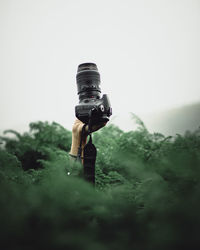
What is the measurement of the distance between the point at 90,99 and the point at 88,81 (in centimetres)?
22

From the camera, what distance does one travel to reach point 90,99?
6.13ft

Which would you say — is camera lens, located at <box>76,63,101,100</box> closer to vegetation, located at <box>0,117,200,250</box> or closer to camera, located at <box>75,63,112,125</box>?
camera, located at <box>75,63,112,125</box>

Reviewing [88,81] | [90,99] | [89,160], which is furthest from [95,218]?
[88,81]

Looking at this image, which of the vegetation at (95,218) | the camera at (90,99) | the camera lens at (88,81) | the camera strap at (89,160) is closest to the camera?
the vegetation at (95,218)

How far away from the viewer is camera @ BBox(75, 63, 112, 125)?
1.69 metres

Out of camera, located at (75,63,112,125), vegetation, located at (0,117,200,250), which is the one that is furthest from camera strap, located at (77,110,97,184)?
vegetation, located at (0,117,200,250)

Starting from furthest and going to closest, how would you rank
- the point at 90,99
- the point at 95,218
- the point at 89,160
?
1. the point at 90,99
2. the point at 89,160
3. the point at 95,218

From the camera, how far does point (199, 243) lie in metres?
0.43

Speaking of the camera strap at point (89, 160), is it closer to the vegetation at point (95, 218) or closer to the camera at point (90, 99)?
the camera at point (90, 99)

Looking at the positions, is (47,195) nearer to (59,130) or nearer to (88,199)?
(88,199)

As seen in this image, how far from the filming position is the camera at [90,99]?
1694 millimetres

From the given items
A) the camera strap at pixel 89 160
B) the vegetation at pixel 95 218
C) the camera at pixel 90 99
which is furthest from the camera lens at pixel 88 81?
the vegetation at pixel 95 218

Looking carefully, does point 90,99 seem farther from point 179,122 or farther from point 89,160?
point 179,122

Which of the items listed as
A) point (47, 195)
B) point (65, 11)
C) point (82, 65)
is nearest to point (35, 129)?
point (82, 65)
